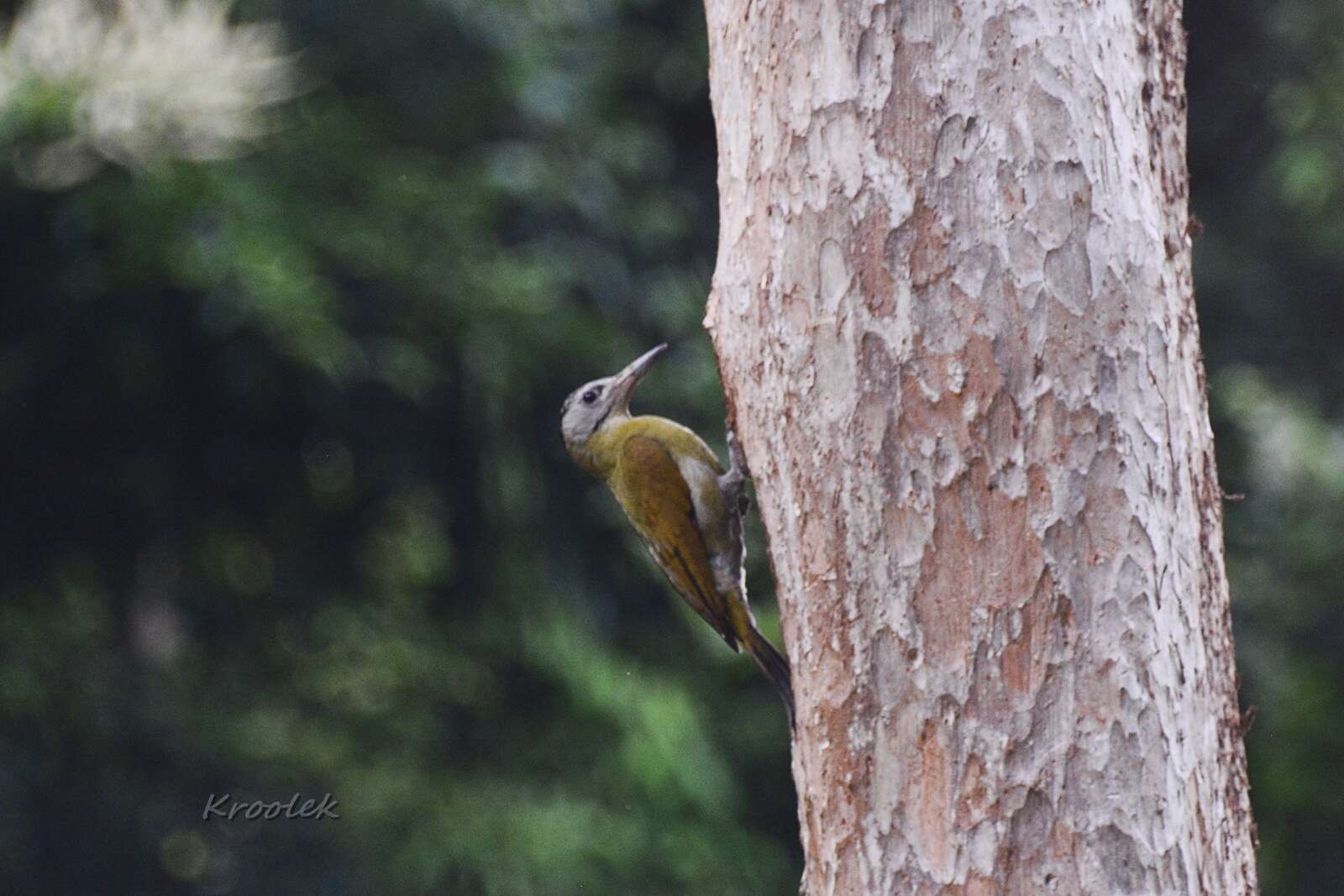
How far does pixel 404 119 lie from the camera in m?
→ 6.09

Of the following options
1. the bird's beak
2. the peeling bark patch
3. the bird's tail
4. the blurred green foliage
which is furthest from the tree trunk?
the blurred green foliage

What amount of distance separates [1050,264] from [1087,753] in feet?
2.32

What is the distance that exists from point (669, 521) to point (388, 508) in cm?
224

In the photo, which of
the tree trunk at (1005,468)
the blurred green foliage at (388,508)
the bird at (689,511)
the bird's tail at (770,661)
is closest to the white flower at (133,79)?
the blurred green foliage at (388,508)

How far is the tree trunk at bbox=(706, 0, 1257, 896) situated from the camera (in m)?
2.23

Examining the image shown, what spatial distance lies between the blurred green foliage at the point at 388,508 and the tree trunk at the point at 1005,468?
8.68 ft

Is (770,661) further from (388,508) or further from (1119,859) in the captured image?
(388,508)

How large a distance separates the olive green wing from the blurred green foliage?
129 centimetres

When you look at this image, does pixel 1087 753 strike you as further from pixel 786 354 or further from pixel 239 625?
pixel 239 625

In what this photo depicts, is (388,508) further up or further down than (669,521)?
further up

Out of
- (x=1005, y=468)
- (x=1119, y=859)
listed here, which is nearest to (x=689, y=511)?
(x=1005, y=468)

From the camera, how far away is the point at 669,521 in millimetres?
3705

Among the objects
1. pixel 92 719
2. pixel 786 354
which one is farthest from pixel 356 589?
pixel 786 354

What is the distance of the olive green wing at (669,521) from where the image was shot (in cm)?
365
